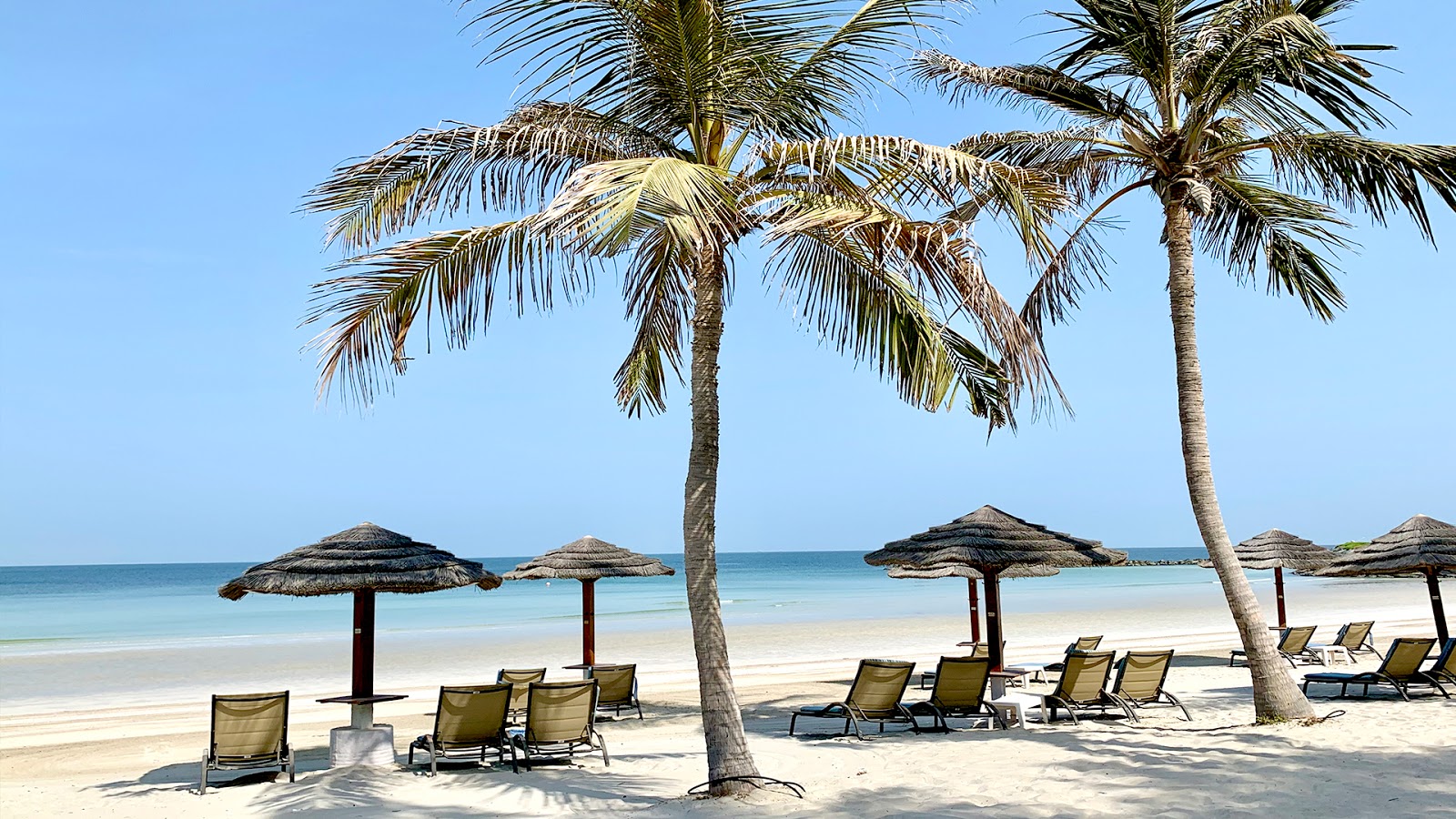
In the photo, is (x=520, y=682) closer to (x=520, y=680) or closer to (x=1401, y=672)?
(x=520, y=680)

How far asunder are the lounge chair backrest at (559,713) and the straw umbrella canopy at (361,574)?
99 cm

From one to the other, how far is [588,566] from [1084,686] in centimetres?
509

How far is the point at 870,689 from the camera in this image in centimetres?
893

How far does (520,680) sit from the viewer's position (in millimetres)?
10016

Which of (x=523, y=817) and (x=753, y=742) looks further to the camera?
(x=753, y=742)

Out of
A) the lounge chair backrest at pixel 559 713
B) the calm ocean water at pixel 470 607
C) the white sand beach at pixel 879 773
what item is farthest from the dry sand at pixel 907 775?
the calm ocean water at pixel 470 607

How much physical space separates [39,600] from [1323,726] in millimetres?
59545

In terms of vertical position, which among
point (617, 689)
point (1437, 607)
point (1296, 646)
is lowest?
point (1296, 646)

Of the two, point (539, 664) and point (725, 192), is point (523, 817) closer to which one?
point (725, 192)

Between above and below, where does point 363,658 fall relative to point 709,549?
below

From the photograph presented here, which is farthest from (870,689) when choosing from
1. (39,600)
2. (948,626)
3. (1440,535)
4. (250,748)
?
(39,600)

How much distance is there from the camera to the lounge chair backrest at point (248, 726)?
7.59m

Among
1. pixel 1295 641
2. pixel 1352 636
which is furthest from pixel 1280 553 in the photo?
pixel 1295 641

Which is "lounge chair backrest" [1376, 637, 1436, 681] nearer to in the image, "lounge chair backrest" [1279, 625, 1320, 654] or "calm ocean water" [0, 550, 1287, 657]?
"lounge chair backrest" [1279, 625, 1320, 654]
